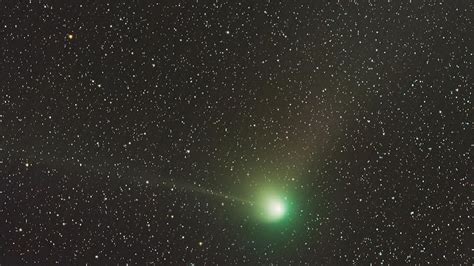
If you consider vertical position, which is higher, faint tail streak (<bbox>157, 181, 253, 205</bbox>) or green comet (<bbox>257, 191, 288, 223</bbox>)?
faint tail streak (<bbox>157, 181, 253, 205</bbox>)

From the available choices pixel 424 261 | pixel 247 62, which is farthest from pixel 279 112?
pixel 424 261

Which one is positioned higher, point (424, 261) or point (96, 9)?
point (96, 9)

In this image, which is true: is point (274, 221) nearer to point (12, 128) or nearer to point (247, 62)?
point (247, 62)

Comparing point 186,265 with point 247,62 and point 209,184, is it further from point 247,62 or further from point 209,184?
point 247,62

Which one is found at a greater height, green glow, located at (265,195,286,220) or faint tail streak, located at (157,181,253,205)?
faint tail streak, located at (157,181,253,205)

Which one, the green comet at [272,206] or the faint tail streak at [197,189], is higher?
the faint tail streak at [197,189]

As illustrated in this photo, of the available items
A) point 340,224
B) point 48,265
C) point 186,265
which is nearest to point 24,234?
point 48,265

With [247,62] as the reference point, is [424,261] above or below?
below

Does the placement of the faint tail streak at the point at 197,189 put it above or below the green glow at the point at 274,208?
above
